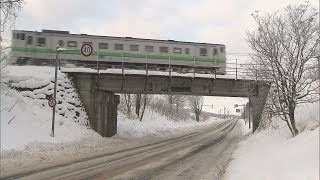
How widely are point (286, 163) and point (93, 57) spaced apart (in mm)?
32290

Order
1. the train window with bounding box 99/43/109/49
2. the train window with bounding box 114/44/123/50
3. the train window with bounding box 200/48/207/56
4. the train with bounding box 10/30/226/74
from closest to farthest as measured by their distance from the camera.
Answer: the train with bounding box 10/30/226/74 → the train window with bounding box 99/43/109/49 → the train window with bounding box 114/44/123/50 → the train window with bounding box 200/48/207/56

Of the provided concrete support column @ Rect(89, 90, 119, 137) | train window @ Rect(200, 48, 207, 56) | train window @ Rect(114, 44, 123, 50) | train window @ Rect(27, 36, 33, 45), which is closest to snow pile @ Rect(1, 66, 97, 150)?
concrete support column @ Rect(89, 90, 119, 137)

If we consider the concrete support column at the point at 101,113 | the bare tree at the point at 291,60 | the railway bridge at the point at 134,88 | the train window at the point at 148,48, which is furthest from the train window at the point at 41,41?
the bare tree at the point at 291,60

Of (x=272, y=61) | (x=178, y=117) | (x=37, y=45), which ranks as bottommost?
(x=178, y=117)

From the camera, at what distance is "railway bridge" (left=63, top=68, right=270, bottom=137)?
34000 millimetres

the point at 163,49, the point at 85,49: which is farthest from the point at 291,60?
the point at 163,49

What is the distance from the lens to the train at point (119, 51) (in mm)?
39719

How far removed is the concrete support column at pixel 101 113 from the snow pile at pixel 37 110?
786 millimetres

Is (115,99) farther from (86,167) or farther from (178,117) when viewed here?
(178,117)

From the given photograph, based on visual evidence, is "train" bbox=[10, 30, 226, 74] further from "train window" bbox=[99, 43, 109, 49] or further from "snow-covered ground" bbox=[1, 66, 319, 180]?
"snow-covered ground" bbox=[1, 66, 319, 180]

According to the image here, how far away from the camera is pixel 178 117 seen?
97.9 meters

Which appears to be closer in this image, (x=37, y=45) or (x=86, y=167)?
(x=86, y=167)

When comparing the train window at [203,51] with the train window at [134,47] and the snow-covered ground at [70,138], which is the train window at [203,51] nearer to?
Answer: the train window at [134,47]

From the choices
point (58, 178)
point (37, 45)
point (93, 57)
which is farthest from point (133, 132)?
point (58, 178)
